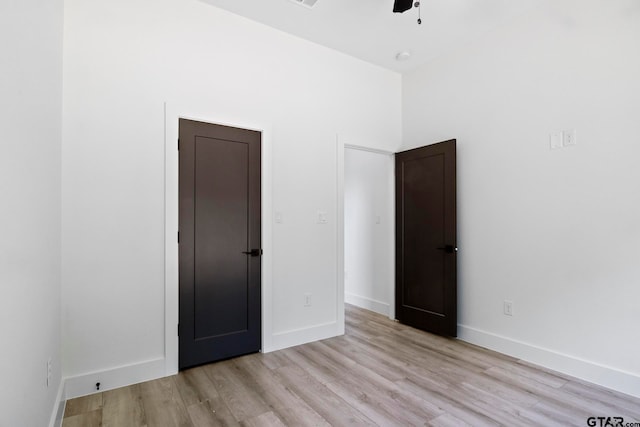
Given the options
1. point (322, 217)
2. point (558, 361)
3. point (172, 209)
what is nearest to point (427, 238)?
point (322, 217)

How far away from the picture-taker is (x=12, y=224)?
1232 mm

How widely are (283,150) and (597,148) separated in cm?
264

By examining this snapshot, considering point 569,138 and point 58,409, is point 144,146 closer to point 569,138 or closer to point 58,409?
point 58,409

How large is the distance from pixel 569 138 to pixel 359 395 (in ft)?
8.68

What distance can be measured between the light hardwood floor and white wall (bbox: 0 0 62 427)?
0.65 meters

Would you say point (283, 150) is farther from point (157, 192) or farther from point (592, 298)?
point (592, 298)

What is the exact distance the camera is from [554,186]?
9.37 ft

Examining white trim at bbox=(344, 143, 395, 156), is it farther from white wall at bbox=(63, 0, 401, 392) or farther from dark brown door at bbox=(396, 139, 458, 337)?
white wall at bbox=(63, 0, 401, 392)

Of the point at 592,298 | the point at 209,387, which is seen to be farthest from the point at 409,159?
the point at 209,387

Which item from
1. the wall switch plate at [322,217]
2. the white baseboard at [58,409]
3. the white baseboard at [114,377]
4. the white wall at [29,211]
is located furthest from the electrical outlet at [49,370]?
the wall switch plate at [322,217]

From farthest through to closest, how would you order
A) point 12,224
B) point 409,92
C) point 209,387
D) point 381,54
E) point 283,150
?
1. point 409,92
2. point 381,54
3. point 283,150
4. point 209,387
5. point 12,224

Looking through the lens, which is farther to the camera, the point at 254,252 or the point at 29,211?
the point at 254,252

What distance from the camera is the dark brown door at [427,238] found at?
3.54m

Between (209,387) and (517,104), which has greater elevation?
(517,104)
